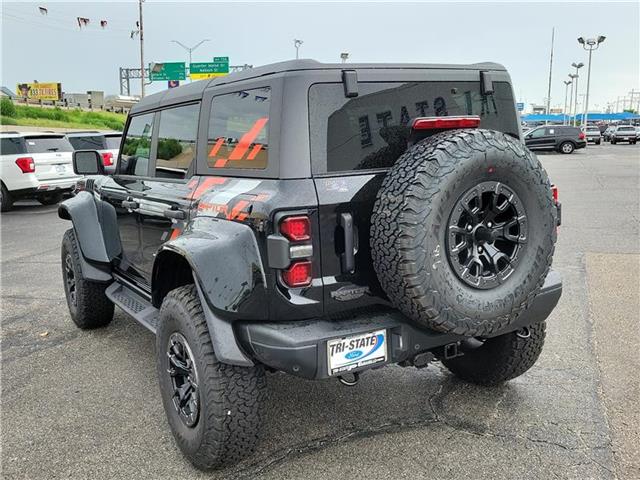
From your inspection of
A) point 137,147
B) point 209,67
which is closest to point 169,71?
point 209,67

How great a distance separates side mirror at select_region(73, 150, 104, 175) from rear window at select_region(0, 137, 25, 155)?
29.4 ft

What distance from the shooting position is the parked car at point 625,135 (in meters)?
41.4

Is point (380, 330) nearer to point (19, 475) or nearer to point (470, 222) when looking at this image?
point (470, 222)

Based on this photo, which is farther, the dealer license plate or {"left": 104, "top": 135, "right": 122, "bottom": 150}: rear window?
{"left": 104, "top": 135, "right": 122, "bottom": 150}: rear window

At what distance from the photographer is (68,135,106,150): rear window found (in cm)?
1320

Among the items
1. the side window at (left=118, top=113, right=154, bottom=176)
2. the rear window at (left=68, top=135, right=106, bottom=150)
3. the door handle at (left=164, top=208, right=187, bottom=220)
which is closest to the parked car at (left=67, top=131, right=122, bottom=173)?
the rear window at (left=68, top=135, right=106, bottom=150)

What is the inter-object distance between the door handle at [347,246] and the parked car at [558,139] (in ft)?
98.2

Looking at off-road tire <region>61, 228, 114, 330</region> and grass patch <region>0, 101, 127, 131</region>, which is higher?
grass patch <region>0, 101, 127, 131</region>

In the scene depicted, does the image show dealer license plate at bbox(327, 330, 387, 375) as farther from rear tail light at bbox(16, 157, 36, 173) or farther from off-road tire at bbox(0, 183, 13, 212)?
off-road tire at bbox(0, 183, 13, 212)

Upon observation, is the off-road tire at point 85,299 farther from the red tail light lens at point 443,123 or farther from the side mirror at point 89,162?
the red tail light lens at point 443,123

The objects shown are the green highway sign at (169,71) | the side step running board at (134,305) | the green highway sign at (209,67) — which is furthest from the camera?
the green highway sign at (169,71)

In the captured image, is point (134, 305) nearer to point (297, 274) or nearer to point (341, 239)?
point (297, 274)

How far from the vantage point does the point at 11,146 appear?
12.2m

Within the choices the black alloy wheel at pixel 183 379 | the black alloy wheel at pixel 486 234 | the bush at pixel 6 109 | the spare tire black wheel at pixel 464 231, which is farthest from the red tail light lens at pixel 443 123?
the bush at pixel 6 109
